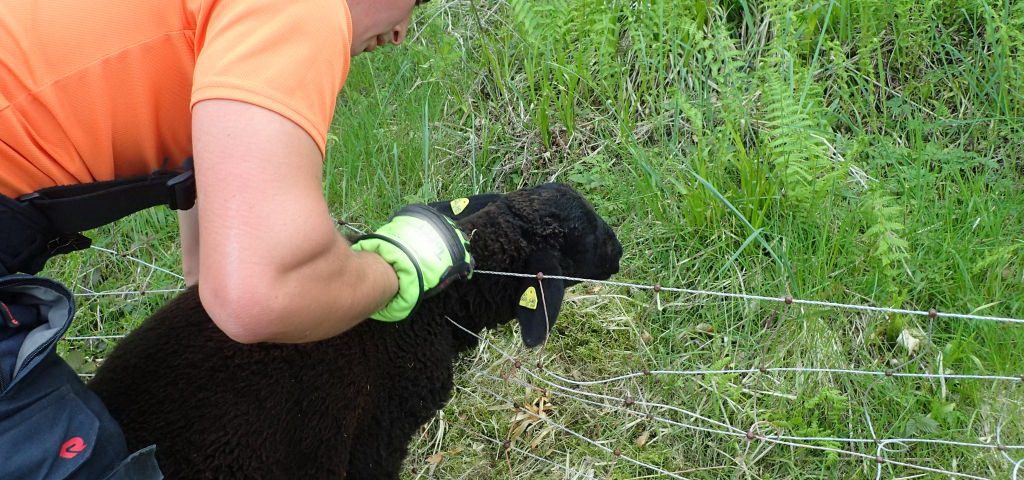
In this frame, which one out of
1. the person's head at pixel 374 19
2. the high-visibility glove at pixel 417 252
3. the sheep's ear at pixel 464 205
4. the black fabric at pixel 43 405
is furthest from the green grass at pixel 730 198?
the black fabric at pixel 43 405

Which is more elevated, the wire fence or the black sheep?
the black sheep

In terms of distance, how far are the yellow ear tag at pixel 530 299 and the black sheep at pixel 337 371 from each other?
30 millimetres

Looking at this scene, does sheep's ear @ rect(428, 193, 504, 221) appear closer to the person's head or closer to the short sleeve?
the person's head

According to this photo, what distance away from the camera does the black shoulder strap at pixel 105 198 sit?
1889 mm

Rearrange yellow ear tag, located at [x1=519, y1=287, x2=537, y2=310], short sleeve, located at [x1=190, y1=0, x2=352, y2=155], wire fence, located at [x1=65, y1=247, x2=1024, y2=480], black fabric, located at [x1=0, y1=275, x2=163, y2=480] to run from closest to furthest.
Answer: short sleeve, located at [x1=190, y1=0, x2=352, y2=155] < black fabric, located at [x1=0, y1=275, x2=163, y2=480] < wire fence, located at [x1=65, y1=247, x2=1024, y2=480] < yellow ear tag, located at [x1=519, y1=287, x2=537, y2=310]

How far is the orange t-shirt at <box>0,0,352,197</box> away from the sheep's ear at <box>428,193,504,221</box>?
52.0 inches

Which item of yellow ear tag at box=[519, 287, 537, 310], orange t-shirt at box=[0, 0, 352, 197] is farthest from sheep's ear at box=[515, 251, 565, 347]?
orange t-shirt at box=[0, 0, 352, 197]

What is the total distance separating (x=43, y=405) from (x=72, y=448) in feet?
0.37

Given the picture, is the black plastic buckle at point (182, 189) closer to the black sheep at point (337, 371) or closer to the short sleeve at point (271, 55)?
the short sleeve at point (271, 55)

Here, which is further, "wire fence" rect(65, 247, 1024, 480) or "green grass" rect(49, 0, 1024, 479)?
"green grass" rect(49, 0, 1024, 479)

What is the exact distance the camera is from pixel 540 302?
3025 millimetres

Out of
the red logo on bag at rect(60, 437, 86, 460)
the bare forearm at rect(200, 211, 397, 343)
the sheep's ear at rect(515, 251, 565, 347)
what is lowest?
the sheep's ear at rect(515, 251, 565, 347)

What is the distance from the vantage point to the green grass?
3.27 meters

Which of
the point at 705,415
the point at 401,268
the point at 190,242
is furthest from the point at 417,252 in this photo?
the point at 705,415
